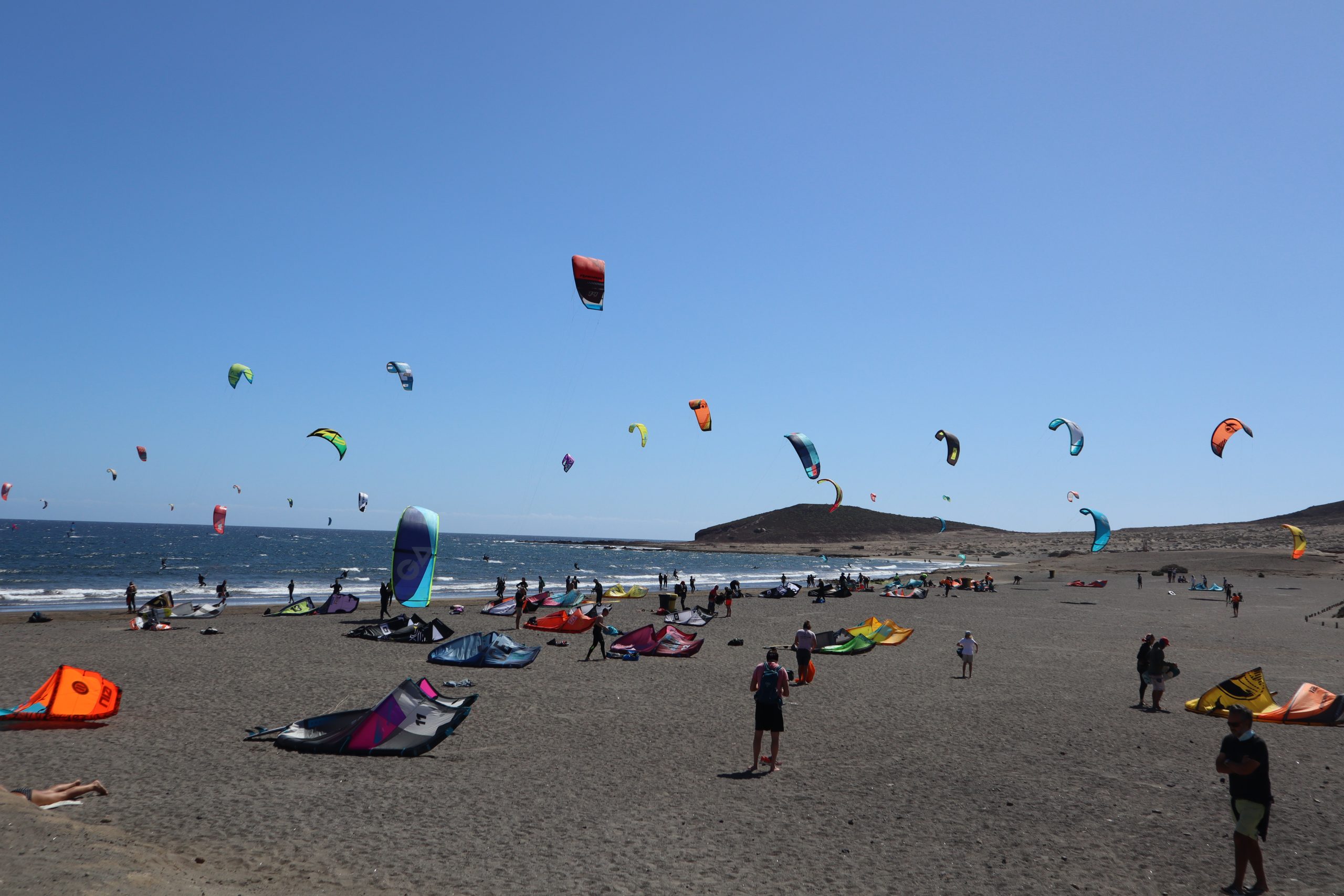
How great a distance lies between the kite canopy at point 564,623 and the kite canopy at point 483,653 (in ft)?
18.0

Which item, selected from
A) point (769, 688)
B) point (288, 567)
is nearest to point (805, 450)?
point (769, 688)

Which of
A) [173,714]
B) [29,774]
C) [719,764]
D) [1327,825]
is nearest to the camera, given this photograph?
[1327,825]

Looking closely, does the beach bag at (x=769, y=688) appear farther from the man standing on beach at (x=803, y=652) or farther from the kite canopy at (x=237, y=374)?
the kite canopy at (x=237, y=374)

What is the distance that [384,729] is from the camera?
9.15 metres

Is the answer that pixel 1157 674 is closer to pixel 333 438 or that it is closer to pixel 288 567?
pixel 333 438

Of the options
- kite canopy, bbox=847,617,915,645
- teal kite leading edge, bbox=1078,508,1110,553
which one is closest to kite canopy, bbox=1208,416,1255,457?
teal kite leading edge, bbox=1078,508,1110,553

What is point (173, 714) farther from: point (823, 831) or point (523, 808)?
point (823, 831)

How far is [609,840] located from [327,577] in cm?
5516

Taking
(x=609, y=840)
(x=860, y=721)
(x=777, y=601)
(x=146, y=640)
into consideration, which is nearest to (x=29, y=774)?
(x=609, y=840)

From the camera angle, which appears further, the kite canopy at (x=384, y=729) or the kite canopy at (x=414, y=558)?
the kite canopy at (x=414, y=558)

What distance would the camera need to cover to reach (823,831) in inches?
272

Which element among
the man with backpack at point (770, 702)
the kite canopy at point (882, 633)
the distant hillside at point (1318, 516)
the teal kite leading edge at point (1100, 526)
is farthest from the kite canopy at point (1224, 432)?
the distant hillside at point (1318, 516)

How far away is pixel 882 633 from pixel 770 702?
1247 cm

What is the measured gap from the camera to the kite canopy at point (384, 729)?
8.99 metres
